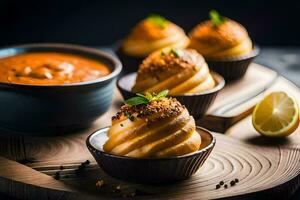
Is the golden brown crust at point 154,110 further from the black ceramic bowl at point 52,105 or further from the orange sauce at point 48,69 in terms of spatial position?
the orange sauce at point 48,69

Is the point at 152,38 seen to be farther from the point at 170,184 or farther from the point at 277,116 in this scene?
the point at 170,184

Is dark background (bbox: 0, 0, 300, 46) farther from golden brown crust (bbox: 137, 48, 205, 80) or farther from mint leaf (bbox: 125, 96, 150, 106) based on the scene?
mint leaf (bbox: 125, 96, 150, 106)

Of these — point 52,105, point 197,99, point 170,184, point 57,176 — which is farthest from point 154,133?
point 197,99

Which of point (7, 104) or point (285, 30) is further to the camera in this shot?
point (285, 30)

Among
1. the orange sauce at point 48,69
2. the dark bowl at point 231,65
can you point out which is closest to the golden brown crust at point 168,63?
the orange sauce at point 48,69

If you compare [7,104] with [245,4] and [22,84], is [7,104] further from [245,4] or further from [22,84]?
[245,4]

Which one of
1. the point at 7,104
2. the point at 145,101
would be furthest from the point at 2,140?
the point at 145,101
